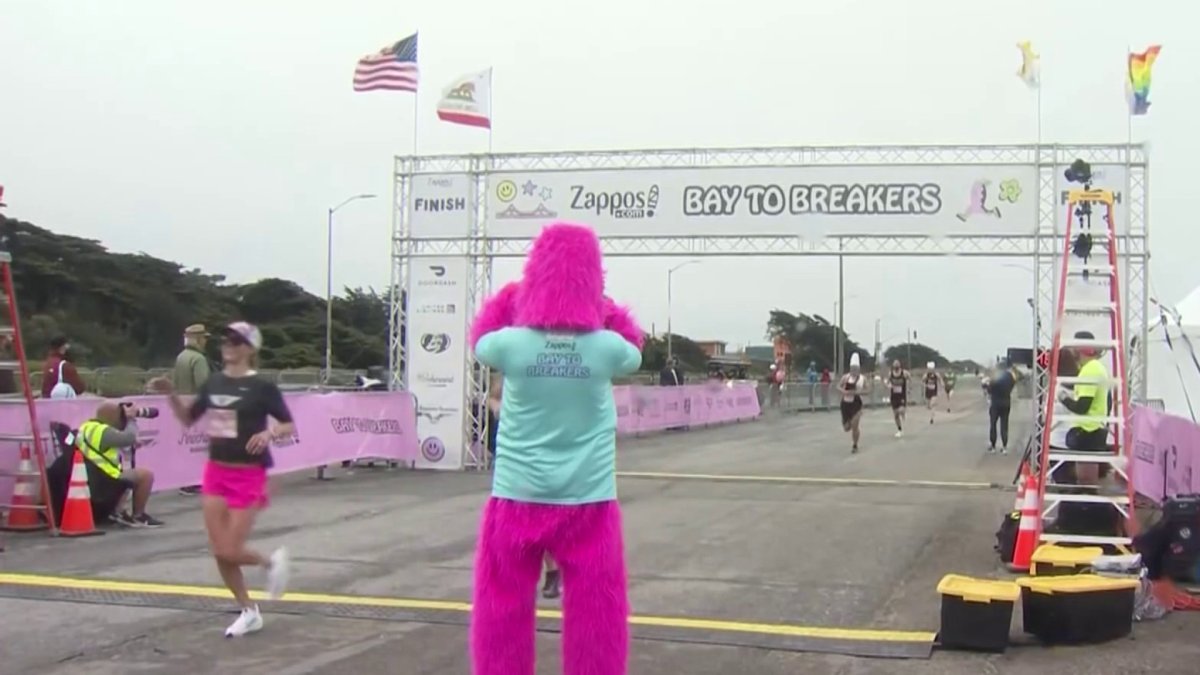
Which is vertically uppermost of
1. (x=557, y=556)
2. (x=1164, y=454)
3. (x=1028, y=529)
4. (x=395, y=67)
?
(x=395, y=67)

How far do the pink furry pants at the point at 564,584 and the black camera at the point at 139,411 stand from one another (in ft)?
29.6

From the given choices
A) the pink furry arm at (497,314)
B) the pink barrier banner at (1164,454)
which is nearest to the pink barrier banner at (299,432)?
the pink furry arm at (497,314)

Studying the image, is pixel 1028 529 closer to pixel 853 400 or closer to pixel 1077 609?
pixel 1077 609

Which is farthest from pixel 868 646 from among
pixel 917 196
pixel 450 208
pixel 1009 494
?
pixel 450 208

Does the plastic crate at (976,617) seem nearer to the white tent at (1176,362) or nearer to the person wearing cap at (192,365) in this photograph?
the person wearing cap at (192,365)

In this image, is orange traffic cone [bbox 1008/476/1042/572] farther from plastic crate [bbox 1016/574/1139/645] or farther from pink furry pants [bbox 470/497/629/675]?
pink furry pants [bbox 470/497/629/675]

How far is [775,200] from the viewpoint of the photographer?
1722cm

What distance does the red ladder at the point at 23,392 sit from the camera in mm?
10703

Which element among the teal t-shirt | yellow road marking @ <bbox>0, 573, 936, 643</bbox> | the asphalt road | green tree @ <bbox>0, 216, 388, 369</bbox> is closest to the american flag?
the asphalt road

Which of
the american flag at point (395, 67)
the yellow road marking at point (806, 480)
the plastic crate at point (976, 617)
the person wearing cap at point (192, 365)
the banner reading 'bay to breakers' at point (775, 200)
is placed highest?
the american flag at point (395, 67)

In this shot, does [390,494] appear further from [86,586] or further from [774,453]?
[774,453]

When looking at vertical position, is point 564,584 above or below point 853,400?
below

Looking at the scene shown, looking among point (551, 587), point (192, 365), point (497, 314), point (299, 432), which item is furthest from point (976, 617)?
point (299, 432)

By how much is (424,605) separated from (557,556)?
402cm
